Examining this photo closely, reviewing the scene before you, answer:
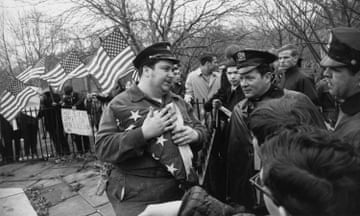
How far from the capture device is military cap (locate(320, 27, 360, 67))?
155 cm

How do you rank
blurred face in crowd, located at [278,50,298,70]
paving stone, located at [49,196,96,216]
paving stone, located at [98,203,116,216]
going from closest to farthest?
1. paving stone, located at [98,203,116,216]
2. paving stone, located at [49,196,96,216]
3. blurred face in crowd, located at [278,50,298,70]

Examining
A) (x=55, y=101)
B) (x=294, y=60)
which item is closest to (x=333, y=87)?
(x=294, y=60)

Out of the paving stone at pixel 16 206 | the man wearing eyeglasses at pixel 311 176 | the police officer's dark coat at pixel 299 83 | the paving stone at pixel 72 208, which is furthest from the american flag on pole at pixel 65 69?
the man wearing eyeglasses at pixel 311 176

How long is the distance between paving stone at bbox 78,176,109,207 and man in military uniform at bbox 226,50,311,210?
7.78ft

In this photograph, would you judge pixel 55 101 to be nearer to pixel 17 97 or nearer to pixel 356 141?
pixel 17 97

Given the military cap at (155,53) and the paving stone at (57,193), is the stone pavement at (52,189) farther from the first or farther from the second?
→ the military cap at (155,53)

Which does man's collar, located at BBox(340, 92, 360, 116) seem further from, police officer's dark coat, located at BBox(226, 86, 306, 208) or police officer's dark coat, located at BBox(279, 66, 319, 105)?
police officer's dark coat, located at BBox(279, 66, 319, 105)

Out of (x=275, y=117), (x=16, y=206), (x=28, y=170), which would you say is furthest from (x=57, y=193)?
(x=275, y=117)

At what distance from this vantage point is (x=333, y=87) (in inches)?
65.3

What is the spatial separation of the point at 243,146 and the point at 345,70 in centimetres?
105

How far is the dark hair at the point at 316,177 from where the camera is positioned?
81cm

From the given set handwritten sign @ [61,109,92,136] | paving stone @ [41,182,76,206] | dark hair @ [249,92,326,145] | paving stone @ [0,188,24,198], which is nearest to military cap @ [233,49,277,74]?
dark hair @ [249,92,326,145]

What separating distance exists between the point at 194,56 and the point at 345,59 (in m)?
9.74

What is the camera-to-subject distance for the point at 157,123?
195cm
